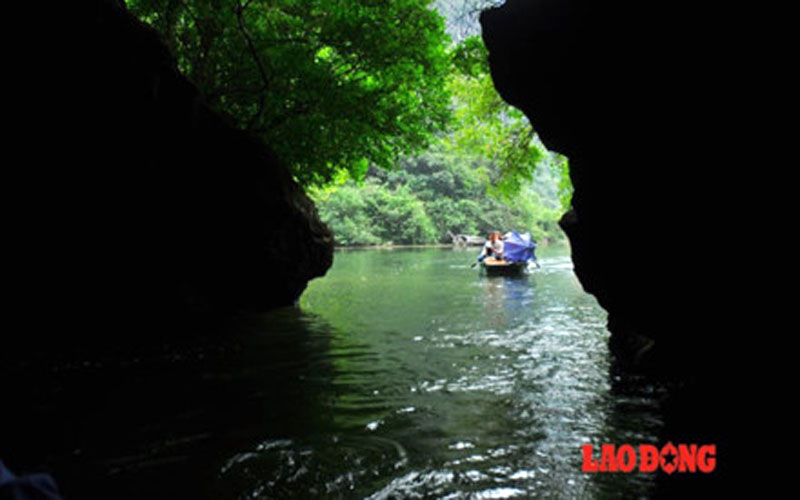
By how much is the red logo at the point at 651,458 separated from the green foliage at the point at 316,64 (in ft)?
25.7

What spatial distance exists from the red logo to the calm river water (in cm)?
16

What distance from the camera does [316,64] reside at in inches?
385

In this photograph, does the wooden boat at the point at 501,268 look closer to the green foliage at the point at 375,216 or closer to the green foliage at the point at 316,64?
the green foliage at the point at 316,64

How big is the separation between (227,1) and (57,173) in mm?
3886

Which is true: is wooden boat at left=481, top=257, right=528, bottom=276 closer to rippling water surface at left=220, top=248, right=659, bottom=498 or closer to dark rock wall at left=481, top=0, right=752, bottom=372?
rippling water surface at left=220, top=248, right=659, bottom=498

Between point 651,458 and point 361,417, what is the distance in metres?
2.85

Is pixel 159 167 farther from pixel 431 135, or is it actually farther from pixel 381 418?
pixel 431 135

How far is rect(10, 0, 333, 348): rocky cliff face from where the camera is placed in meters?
6.13

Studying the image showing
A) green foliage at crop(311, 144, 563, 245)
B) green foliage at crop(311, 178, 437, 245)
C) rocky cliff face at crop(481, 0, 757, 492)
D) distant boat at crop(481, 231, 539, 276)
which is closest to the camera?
rocky cliff face at crop(481, 0, 757, 492)

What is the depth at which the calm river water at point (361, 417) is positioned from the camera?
3.75 meters

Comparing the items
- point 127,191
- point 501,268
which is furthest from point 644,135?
point 501,268

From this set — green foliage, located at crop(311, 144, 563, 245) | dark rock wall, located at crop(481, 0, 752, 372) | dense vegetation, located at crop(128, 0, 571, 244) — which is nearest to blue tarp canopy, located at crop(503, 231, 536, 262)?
dense vegetation, located at crop(128, 0, 571, 244)

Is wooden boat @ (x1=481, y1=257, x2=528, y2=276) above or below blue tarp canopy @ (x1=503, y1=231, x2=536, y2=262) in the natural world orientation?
below

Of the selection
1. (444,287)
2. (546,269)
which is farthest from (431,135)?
(546,269)
